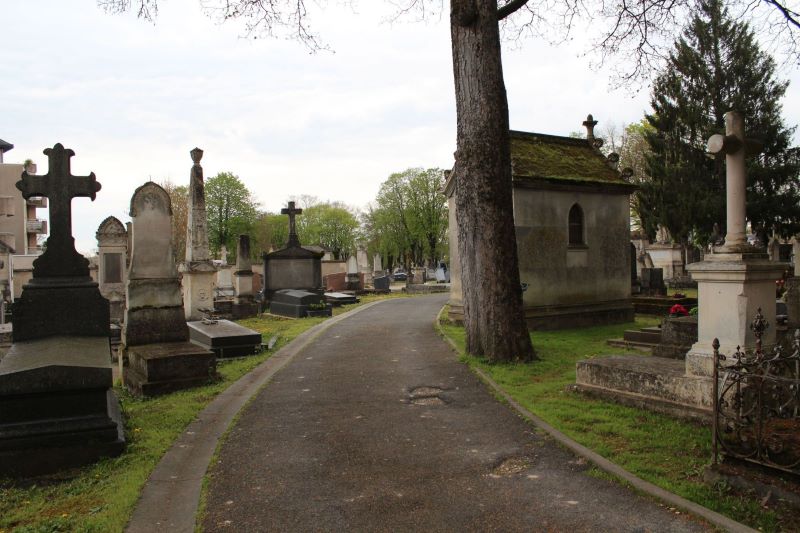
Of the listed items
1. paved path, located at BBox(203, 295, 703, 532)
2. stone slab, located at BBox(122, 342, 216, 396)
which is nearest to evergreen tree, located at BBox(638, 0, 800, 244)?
paved path, located at BBox(203, 295, 703, 532)

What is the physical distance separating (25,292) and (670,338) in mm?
9054

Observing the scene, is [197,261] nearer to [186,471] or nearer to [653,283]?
[186,471]

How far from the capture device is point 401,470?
4.88 metres

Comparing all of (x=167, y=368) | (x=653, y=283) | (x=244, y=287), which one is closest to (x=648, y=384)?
(x=167, y=368)

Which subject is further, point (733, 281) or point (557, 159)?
point (557, 159)

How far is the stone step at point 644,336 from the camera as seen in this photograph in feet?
33.8

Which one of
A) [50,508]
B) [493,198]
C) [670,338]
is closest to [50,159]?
[50,508]

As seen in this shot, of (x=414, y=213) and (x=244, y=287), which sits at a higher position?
(x=414, y=213)

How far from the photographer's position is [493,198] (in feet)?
31.0

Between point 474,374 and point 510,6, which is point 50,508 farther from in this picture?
point 510,6

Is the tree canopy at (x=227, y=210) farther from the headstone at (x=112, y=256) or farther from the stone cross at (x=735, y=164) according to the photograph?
the stone cross at (x=735, y=164)

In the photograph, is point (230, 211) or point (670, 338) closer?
point (670, 338)

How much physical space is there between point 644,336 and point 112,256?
17466 millimetres

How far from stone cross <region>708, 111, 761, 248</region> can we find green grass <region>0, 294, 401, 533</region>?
21.2 feet
